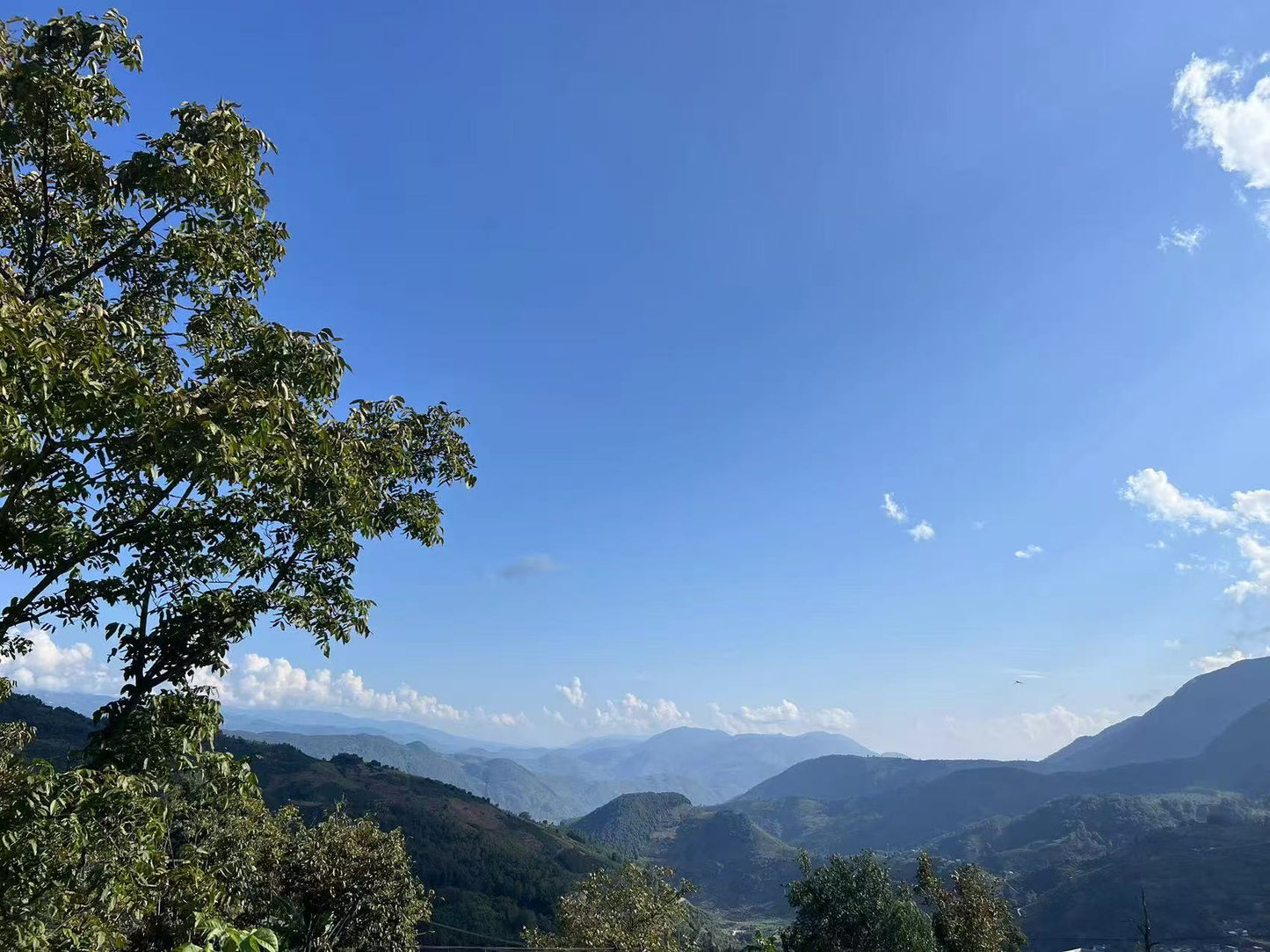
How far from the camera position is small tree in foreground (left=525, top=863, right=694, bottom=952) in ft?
89.3

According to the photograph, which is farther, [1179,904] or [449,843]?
[1179,904]

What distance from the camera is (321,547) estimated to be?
8.13 meters

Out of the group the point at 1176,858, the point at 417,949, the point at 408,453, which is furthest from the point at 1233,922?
the point at 408,453

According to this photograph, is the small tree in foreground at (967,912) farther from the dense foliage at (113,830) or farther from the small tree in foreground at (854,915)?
the dense foliage at (113,830)

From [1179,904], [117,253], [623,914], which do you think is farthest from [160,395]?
[1179,904]

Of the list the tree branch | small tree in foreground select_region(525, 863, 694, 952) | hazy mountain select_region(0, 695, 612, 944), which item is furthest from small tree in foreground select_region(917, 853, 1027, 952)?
hazy mountain select_region(0, 695, 612, 944)

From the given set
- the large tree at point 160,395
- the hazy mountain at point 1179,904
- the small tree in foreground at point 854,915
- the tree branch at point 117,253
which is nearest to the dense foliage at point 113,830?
the large tree at point 160,395

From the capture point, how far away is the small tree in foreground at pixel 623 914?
1072 inches

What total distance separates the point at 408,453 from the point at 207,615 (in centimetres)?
325

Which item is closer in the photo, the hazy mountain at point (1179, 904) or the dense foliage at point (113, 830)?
the dense foliage at point (113, 830)

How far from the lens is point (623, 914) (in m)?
29.4

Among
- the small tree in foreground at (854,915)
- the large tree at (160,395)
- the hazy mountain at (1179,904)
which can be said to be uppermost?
the large tree at (160,395)

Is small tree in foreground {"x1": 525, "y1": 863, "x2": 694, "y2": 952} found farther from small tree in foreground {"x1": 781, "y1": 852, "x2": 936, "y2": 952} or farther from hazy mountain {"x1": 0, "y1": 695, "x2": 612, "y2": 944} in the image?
hazy mountain {"x1": 0, "y1": 695, "x2": 612, "y2": 944}

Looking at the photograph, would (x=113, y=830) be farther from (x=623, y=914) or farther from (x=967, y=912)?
(x=967, y=912)
